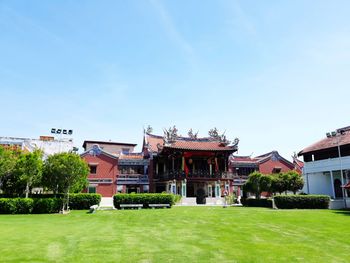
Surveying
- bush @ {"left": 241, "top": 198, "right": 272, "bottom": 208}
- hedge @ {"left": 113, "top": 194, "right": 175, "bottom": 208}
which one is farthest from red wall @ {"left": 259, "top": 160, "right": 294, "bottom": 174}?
hedge @ {"left": 113, "top": 194, "right": 175, "bottom": 208}

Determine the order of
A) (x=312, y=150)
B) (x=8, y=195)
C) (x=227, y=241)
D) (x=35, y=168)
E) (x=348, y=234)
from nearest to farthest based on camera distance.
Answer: (x=227, y=241) < (x=348, y=234) < (x=35, y=168) < (x=8, y=195) < (x=312, y=150)

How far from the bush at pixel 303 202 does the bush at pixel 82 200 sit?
15741 mm

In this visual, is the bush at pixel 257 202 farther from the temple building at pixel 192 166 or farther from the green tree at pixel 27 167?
the green tree at pixel 27 167

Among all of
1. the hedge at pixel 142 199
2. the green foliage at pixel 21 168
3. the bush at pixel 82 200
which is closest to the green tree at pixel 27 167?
the green foliage at pixel 21 168

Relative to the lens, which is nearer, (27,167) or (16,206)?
(16,206)

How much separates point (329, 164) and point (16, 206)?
96.9 feet

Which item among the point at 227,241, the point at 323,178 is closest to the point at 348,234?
the point at 227,241

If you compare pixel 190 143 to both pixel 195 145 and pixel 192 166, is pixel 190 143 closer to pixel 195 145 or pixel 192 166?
pixel 195 145

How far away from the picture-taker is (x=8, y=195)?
79.0 ft

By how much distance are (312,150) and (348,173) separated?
429cm

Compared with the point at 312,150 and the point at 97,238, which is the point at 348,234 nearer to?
the point at 97,238

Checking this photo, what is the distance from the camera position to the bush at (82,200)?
966 inches

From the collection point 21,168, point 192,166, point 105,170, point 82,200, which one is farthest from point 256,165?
point 21,168

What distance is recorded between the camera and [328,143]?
33125 mm
